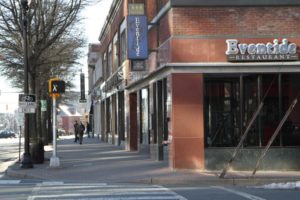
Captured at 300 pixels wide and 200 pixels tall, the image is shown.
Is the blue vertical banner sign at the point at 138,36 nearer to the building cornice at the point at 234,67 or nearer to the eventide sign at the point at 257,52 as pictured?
the building cornice at the point at 234,67

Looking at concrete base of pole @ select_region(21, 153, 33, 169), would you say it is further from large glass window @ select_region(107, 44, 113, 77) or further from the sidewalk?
large glass window @ select_region(107, 44, 113, 77)

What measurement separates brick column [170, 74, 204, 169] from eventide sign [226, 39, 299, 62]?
→ 138cm

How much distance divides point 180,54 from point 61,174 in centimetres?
584

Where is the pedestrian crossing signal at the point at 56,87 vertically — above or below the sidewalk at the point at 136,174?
above

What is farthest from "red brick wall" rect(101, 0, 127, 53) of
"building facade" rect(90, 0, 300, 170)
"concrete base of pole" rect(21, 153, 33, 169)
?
"building facade" rect(90, 0, 300, 170)

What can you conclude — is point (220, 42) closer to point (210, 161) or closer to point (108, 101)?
point (210, 161)

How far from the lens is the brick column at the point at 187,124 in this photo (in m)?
19.7

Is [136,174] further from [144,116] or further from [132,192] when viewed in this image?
[144,116]

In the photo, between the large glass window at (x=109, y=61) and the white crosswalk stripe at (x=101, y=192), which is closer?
the white crosswalk stripe at (x=101, y=192)

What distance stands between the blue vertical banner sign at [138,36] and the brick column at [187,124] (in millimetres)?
2561

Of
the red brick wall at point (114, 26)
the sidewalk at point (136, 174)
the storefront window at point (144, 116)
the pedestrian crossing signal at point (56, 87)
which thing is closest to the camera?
the sidewalk at point (136, 174)

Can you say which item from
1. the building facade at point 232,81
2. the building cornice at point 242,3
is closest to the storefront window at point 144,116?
the building facade at point 232,81

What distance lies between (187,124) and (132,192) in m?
5.64

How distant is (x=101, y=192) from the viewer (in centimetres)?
1471
